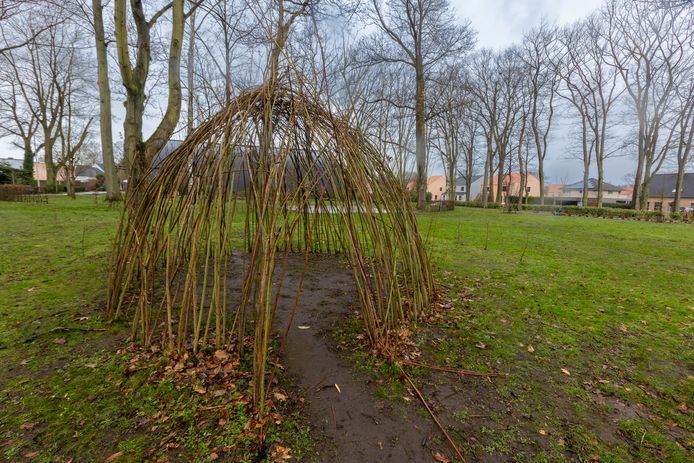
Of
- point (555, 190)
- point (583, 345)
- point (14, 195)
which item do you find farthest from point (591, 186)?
point (14, 195)

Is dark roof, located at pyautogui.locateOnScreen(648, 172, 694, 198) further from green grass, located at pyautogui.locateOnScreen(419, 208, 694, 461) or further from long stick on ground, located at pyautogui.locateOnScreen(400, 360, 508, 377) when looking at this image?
long stick on ground, located at pyautogui.locateOnScreen(400, 360, 508, 377)

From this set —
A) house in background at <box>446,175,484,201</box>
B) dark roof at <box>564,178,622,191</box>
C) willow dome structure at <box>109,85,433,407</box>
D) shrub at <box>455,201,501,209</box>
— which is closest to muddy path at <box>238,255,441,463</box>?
willow dome structure at <box>109,85,433,407</box>

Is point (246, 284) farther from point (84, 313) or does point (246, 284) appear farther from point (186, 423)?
point (84, 313)

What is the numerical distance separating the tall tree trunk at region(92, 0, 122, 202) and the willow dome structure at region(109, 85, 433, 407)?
33.3 ft

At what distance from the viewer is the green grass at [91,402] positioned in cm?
157

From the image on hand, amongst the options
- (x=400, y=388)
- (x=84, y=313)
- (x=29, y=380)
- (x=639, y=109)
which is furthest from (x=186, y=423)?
(x=639, y=109)

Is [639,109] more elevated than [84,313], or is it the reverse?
[639,109]

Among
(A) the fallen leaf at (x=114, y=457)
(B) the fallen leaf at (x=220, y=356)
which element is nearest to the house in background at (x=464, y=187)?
(B) the fallen leaf at (x=220, y=356)

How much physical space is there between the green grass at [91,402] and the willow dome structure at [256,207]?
9.2 inches

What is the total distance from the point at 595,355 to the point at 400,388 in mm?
1899

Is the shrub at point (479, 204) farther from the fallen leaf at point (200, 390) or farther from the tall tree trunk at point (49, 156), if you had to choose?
the tall tree trunk at point (49, 156)

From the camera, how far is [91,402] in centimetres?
185

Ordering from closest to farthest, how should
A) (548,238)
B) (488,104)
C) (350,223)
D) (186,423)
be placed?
(186,423), (350,223), (548,238), (488,104)

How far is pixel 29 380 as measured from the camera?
2.01 metres
